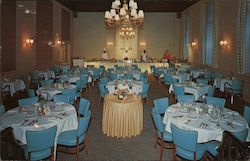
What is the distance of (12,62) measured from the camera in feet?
36.9

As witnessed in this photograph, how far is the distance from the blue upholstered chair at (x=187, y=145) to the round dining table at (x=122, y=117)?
1.72 m

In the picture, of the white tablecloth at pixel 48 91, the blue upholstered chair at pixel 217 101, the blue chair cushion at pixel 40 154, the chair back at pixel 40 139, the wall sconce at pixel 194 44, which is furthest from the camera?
the wall sconce at pixel 194 44

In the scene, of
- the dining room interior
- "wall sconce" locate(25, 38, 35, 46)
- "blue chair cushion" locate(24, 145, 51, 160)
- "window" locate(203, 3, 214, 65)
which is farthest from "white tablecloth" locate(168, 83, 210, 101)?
"wall sconce" locate(25, 38, 35, 46)

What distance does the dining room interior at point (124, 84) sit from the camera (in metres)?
4.01

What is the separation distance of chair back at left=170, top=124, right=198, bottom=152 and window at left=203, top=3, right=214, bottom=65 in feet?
38.3

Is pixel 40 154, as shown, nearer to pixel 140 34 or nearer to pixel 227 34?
pixel 227 34

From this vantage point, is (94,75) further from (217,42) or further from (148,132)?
(148,132)

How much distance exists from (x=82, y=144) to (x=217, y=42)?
11179 millimetres

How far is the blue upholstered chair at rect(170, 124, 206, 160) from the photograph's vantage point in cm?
366

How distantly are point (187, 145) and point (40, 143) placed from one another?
212 cm

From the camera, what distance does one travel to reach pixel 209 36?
604 inches

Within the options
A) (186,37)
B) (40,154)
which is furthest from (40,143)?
(186,37)

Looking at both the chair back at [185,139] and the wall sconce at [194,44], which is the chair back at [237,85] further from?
the wall sconce at [194,44]

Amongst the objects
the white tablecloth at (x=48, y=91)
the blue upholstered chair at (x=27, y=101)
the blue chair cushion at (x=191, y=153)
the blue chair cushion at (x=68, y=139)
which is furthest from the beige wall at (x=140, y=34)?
the blue chair cushion at (x=191, y=153)
